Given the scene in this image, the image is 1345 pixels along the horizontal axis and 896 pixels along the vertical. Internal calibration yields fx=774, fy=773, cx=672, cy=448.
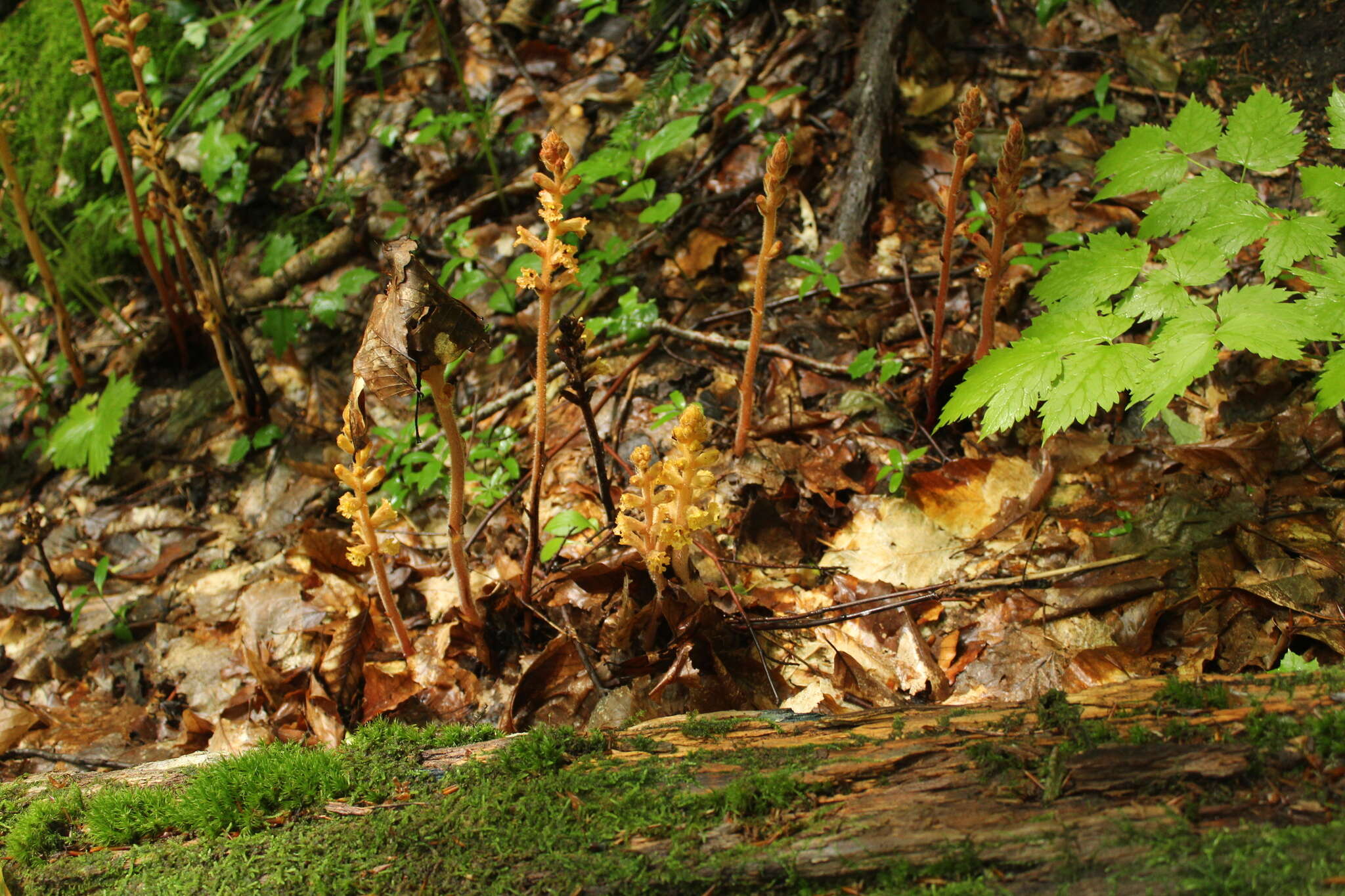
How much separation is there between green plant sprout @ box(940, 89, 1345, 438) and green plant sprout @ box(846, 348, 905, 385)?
62 cm

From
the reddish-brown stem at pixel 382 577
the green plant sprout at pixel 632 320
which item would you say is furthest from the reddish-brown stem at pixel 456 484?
the green plant sprout at pixel 632 320

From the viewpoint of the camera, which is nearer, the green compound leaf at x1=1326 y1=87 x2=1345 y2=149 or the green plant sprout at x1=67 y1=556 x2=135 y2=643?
the green compound leaf at x1=1326 y1=87 x2=1345 y2=149

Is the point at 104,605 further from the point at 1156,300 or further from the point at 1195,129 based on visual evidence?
the point at 1195,129

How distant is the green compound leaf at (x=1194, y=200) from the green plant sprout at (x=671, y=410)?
145cm

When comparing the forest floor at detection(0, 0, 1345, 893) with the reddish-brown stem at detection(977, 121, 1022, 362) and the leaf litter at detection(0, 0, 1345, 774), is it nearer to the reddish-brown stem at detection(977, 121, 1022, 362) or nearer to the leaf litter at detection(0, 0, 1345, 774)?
the leaf litter at detection(0, 0, 1345, 774)

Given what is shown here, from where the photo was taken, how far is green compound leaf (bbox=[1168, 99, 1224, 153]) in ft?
6.97

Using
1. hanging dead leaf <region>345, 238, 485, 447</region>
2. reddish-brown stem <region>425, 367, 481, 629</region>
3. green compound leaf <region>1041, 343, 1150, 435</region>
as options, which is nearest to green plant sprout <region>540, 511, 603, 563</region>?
reddish-brown stem <region>425, 367, 481, 629</region>

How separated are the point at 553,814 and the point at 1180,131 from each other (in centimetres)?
237

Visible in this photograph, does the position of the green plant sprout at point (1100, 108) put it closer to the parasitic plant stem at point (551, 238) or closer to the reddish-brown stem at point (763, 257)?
the reddish-brown stem at point (763, 257)

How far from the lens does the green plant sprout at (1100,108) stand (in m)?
3.25

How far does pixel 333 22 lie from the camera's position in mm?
4738

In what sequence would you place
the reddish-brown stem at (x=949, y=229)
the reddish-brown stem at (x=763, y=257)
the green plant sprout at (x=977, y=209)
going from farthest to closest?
the green plant sprout at (x=977, y=209)
the reddish-brown stem at (x=949, y=229)
the reddish-brown stem at (x=763, y=257)

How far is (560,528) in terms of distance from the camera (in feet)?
7.64

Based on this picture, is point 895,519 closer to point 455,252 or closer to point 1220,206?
point 1220,206
